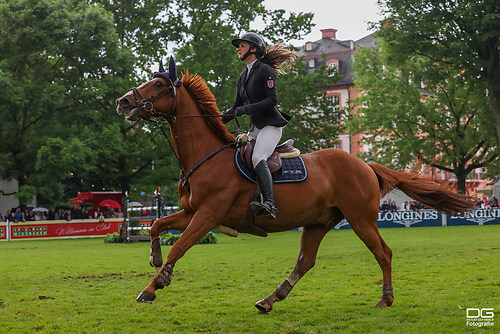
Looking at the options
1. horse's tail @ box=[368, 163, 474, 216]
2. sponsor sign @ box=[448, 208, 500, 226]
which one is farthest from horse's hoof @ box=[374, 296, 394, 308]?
sponsor sign @ box=[448, 208, 500, 226]

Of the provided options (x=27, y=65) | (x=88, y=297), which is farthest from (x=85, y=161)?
(x=88, y=297)

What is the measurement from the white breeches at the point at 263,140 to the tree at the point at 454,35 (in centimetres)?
2716

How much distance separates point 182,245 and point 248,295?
3231 millimetres

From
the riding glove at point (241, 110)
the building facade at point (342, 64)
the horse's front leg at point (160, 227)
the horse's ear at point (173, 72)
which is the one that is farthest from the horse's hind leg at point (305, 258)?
the building facade at point (342, 64)

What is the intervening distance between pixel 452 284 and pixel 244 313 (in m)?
4.22

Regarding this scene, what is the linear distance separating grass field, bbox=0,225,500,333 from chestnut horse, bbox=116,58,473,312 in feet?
2.31

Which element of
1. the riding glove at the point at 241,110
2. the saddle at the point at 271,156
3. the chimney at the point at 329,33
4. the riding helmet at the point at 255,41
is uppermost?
the chimney at the point at 329,33

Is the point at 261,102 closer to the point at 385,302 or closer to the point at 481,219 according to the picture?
the point at 385,302

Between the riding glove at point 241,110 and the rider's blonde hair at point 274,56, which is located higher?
the rider's blonde hair at point 274,56

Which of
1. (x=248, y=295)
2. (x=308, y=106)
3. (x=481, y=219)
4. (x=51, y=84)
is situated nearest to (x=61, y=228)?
(x=51, y=84)

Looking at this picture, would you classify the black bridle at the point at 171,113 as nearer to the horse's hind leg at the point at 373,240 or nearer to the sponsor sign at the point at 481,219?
the horse's hind leg at the point at 373,240

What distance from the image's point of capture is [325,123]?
4022cm

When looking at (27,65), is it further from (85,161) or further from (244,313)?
(244,313)

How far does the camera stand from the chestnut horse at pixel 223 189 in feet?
25.1
